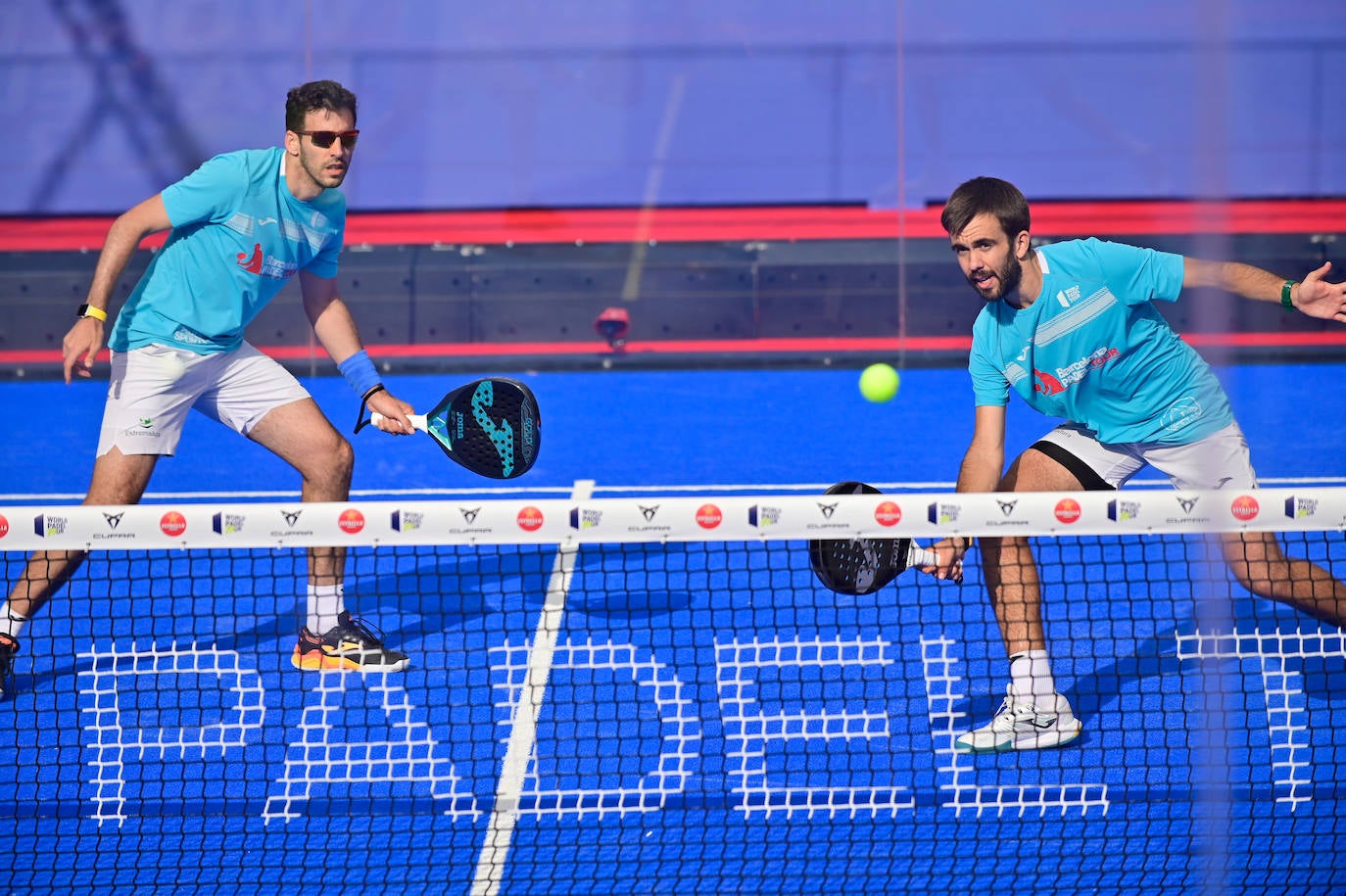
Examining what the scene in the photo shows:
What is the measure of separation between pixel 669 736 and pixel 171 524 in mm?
1612

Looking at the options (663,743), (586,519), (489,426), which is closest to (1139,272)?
(586,519)

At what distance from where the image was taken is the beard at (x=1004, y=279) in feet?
12.6

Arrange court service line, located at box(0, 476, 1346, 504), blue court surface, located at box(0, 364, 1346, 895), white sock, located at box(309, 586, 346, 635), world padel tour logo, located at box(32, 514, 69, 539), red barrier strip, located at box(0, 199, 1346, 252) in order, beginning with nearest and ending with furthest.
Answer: world padel tour logo, located at box(32, 514, 69, 539)
blue court surface, located at box(0, 364, 1346, 895)
white sock, located at box(309, 586, 346, 635)
court service line, located at box(0, 476, 1346, 504)
red barrier strip, located at box(0, 199, 1346, 252)

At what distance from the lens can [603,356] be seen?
40.6 ft

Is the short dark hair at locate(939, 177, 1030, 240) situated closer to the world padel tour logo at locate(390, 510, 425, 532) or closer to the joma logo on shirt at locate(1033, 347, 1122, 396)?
the joma logo on shirt at locate(1033, 347, 1122, 396)

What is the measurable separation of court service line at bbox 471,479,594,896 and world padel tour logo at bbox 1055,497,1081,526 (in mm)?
1571

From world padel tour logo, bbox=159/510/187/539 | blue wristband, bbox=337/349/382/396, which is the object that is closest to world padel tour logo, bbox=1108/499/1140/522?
world padel tour logo, bbox=159/510/187/539

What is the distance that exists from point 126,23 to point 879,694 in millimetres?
11878

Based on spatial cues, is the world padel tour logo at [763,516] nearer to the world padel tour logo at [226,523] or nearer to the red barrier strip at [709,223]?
the world padel tour logo at [226,523]

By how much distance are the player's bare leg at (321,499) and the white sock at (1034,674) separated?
2.02 metres

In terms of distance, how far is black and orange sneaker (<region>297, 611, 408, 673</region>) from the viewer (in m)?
4.68

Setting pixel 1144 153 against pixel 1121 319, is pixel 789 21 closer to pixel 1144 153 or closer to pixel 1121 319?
pixel 1144 153

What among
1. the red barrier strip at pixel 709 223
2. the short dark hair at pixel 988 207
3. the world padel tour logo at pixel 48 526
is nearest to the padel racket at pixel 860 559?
the short dark hair at pixel 988 207

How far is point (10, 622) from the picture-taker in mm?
4406
